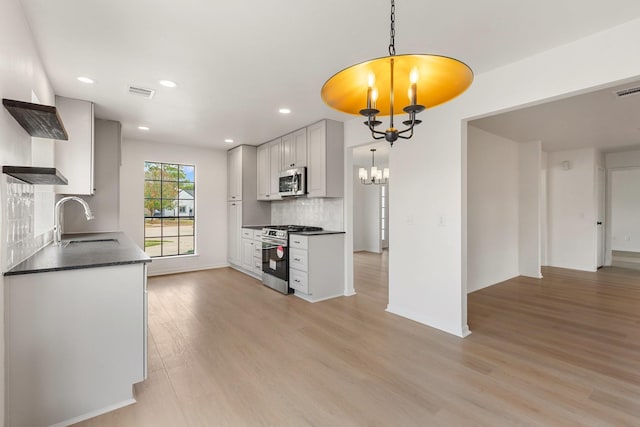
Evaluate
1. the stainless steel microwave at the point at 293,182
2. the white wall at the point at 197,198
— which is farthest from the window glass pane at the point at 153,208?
the stainless steel microwave at the point at 293,182

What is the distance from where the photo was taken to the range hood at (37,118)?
158 cm

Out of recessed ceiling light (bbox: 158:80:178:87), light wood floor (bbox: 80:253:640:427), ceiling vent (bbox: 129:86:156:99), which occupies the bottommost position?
light wood floor (bbox: 80:253:640:427)

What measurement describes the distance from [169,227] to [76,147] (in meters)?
2.72

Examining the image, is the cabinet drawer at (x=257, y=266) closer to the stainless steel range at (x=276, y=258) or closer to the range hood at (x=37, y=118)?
the stainless steel range at (x=276, y=258)

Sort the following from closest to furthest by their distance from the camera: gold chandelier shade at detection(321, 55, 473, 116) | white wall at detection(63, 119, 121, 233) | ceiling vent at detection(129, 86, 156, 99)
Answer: gold chandelier shade at detection(321, 55, 473, 116) < ceiling vent at detection(129, 86, 156, 99) < white wall at detection(63, 119, 121, 233)

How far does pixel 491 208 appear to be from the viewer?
4.82 meters

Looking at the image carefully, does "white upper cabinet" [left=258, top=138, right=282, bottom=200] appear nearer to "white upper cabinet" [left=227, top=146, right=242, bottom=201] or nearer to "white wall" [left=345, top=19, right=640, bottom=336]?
"white upper cabinet" [left=227, top=146, right=242, bottom=201]

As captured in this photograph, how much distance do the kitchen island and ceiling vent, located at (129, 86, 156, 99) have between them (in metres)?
1.91

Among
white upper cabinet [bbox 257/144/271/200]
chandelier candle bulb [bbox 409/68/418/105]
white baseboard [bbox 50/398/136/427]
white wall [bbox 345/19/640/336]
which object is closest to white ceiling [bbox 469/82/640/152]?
white wall [bbox 345/19/640/336]

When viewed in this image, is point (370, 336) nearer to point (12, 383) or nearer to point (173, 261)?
point (12, 383)

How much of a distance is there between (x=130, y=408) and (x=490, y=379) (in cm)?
246

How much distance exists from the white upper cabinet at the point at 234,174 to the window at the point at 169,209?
700 mm

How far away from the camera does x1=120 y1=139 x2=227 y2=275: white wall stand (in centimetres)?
534

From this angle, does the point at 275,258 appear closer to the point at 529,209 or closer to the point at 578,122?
the point at 529,209
